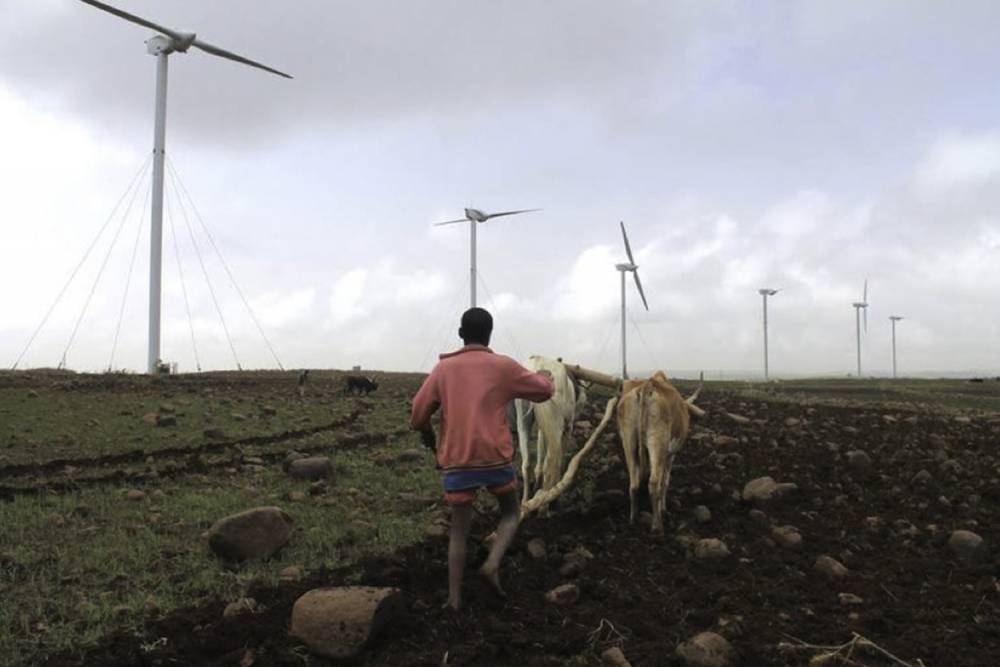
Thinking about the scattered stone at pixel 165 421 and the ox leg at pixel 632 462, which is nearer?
the ox leg at pixel 632 462

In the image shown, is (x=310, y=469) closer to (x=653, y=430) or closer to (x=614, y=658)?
(x=653, y=430)

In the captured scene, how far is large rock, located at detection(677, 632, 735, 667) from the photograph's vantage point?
4418mm

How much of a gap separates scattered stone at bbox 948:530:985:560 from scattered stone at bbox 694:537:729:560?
189 centimetres

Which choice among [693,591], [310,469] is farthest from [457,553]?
[310,469]

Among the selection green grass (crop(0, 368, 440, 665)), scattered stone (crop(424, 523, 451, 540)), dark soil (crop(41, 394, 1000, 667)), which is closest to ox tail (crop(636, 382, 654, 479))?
dark soil (crop(41, 394, 1000, 667))

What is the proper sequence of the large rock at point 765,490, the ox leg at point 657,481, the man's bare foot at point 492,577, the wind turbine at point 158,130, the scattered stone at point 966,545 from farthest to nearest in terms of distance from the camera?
the wind turbine at point 158,130, the large rock at point 765,490, the ox leg at point 657,481, the scattered stone at point 966,545, the man's bare foot at point 492,577

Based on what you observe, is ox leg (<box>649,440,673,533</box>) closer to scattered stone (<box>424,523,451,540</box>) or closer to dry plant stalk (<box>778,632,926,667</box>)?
scattered stone (<box>424,523,451,540</box>)

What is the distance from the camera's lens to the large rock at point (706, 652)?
442 centimetres

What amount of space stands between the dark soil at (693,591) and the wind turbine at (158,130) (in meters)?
22.2

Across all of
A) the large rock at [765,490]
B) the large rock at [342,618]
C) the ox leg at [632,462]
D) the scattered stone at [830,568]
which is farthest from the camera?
the large rock at [765,490]

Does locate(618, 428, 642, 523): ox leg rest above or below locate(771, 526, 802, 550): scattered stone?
above

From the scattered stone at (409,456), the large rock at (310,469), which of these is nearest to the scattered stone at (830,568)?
the large rock at (310,469)

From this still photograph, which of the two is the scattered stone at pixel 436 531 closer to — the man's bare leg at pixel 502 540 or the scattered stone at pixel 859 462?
the man's bare leg at pixel 502 540

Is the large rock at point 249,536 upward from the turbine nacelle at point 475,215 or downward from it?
downward
